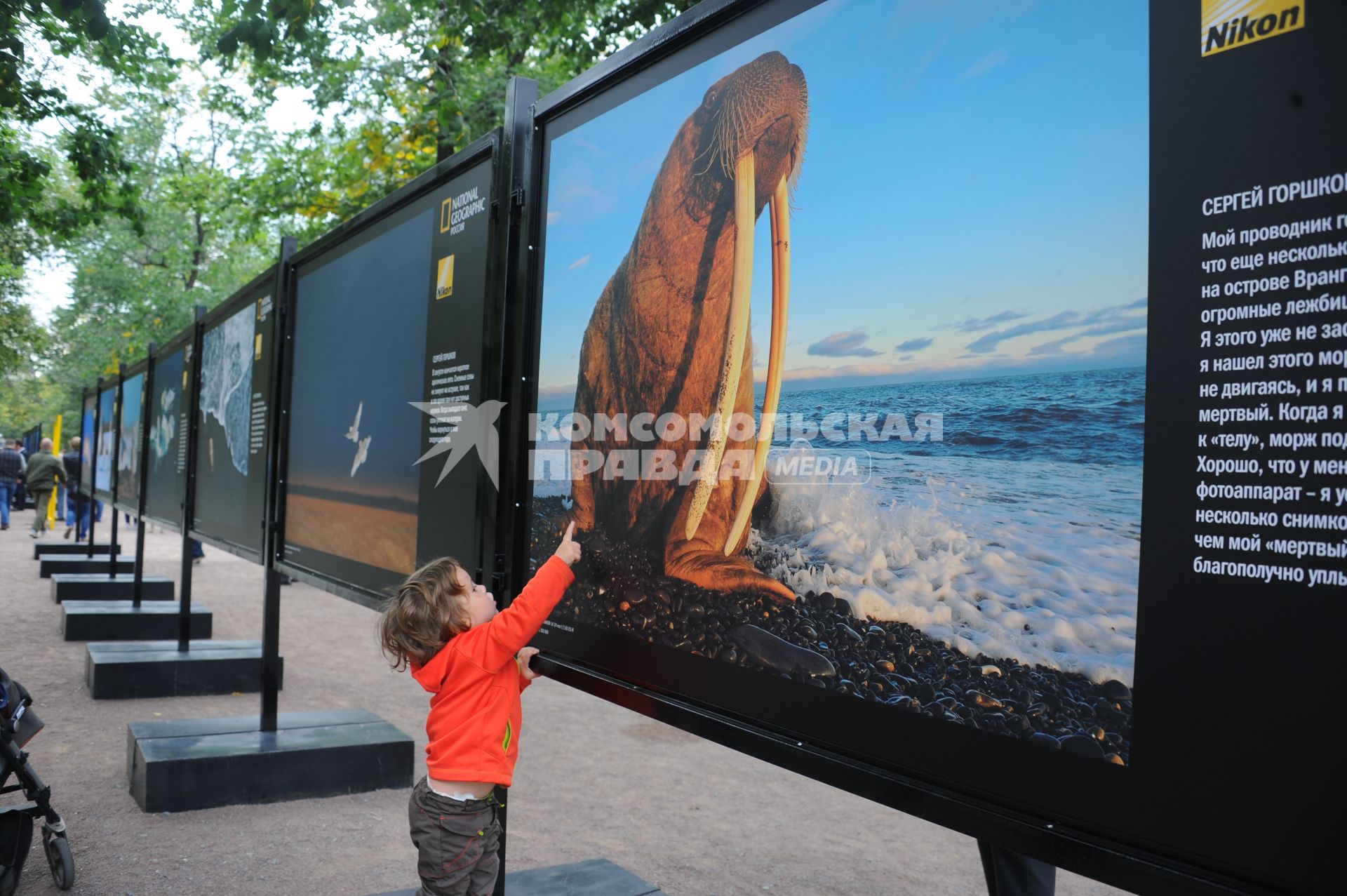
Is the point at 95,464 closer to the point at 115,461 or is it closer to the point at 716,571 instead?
the point at 115,461

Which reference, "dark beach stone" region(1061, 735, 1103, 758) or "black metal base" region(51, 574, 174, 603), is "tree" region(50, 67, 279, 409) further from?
"dark beach stone" region(1061, 735, 1103, 758)

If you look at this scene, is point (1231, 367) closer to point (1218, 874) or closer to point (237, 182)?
point (1218, 874)

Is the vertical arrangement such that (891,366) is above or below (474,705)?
above

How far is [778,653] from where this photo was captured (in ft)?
7.47

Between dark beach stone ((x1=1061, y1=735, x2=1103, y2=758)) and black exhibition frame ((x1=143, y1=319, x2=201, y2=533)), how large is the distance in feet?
27.0

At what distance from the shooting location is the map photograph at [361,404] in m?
4.18

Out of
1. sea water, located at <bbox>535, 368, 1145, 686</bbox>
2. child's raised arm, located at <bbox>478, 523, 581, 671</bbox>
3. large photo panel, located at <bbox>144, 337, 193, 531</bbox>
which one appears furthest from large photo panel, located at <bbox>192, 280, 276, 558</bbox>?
sea water, located at <bbox>535, 368, 1145, 686</bbox>

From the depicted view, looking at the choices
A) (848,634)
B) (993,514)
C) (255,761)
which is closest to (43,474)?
(255,761)

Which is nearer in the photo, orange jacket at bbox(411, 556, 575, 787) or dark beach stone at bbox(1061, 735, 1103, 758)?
dark beach stone at bbox(1061, 735, 1103, 758)

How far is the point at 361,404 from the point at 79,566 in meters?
13.0

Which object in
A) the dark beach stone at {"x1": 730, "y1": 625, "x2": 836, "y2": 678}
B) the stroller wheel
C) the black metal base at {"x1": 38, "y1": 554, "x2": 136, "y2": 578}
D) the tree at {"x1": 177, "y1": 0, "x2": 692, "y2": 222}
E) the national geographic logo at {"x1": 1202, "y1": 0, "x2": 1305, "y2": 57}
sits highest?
the tree at {"x1": 177, "y1": 0, "x2": 692, "y2": 222}

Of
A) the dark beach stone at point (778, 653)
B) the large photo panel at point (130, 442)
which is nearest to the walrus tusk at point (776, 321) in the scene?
the dark beach stone at point (778, 653)

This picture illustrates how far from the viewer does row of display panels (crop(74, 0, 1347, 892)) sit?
1.50 metres

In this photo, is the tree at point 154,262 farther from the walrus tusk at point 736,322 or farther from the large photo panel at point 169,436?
the walrus tusk at point 736,322
